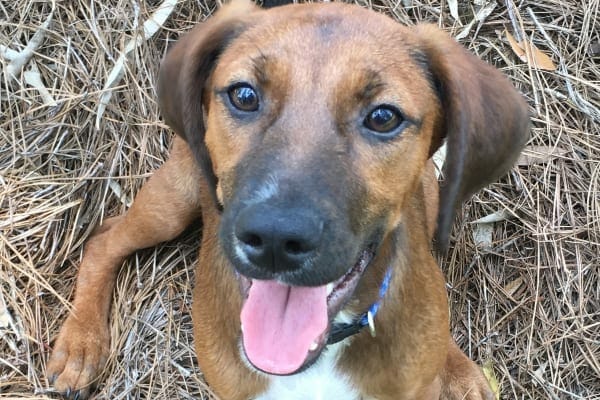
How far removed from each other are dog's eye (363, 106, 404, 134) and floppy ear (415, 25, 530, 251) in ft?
0.83

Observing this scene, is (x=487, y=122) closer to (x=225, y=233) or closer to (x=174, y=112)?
(x=225, y=233)

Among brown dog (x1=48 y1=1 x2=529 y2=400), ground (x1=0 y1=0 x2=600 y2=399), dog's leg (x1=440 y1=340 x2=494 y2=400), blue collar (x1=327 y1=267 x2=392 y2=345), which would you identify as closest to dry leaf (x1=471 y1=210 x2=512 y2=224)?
ground (x1=0 y1=0 x2=600 y2=399)

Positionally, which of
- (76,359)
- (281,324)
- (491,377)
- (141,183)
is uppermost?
(281,324)

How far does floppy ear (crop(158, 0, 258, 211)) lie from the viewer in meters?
3.16

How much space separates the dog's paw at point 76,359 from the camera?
169 inches

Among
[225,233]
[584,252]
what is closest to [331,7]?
[225,233]

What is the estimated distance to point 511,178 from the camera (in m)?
4.69

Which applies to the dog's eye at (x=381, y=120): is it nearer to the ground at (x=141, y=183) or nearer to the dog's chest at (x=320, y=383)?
the dog's chest at (x=320, y=383)

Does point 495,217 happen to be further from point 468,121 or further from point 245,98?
point 245,98

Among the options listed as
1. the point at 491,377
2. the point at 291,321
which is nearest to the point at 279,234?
the point at 291,321

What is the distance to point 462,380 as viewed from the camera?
4277 mm

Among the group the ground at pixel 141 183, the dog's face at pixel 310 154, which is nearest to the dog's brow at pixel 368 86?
the dog's face at pixel 310 154

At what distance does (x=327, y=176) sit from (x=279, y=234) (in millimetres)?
297

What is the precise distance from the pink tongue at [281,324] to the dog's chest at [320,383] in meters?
0.46
